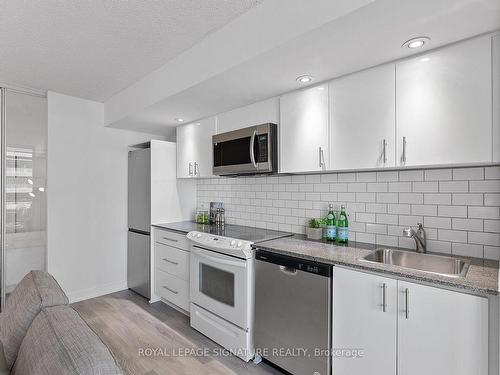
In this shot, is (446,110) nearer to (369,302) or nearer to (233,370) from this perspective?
(369,302)

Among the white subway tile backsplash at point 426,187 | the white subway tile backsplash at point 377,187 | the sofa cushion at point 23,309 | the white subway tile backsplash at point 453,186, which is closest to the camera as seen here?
the sofa cushion at point 23,309

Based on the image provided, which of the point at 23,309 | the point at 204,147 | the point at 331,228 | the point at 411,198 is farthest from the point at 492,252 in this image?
the point at 204,147

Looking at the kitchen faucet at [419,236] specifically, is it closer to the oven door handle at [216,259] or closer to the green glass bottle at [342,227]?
the green glass bottle at [342,227]

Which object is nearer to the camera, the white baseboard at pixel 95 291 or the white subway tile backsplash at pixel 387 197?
the white subway tile backsplash at pixel 387 197

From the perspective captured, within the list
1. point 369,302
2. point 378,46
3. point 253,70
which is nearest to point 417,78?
point 378,46

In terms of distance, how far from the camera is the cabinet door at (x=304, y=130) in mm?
2117

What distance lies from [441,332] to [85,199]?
365 centimetres

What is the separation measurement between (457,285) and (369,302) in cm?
45

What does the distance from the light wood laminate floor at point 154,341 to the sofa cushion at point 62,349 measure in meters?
1.31

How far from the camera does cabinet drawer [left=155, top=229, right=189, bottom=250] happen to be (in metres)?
2.92

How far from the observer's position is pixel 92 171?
347cm

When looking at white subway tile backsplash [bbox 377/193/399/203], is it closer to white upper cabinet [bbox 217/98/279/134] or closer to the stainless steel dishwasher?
the stainless steel dishwasher

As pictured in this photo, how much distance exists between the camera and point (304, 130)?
222 cm

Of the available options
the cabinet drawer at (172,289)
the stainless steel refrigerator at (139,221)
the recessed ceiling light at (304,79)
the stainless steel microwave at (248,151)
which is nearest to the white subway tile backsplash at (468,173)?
the recessed ceiling light at (304,79)
